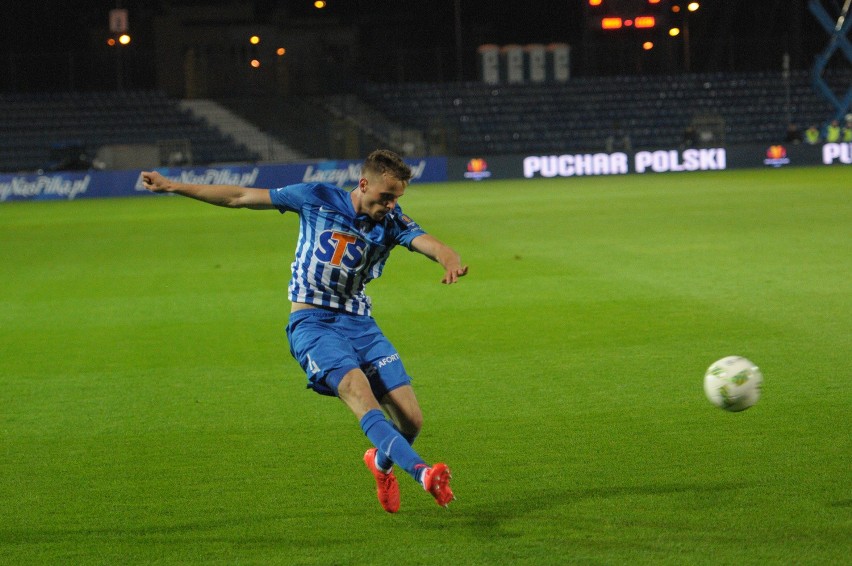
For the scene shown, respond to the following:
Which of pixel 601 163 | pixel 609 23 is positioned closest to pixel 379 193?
pixel 601 163

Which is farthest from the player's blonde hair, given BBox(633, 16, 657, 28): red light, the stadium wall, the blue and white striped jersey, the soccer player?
BBox(633, 16, 657, 28): red light

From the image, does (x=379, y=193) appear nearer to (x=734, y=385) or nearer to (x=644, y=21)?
(x=734, y=385)

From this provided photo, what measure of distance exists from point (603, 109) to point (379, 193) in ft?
136

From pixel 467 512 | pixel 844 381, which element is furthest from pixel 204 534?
pixel 844 381

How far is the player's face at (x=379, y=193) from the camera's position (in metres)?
5.38

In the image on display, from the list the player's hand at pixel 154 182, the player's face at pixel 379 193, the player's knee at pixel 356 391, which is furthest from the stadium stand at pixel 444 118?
the player's knee at pixel 356 391

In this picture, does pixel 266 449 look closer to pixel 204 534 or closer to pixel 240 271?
pixel 204 534

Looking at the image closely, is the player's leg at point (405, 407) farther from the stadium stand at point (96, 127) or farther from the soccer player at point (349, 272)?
the stadium stand at point (96, 127)

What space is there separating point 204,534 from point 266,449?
146cm

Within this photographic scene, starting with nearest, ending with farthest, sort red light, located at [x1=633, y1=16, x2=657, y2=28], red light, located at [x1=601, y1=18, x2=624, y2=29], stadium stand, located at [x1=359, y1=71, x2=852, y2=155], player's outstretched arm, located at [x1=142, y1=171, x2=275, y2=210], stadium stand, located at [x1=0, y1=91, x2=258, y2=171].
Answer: player's outstretched arm, located at [x1=142, y1=171, x2=275, y2=210], red light, located at [x1=601, y1=18, x2=624, y2=29], red light, located at [x1=633, y1=16, x2=657, y2=28], stadium stand, located at [x1=0, y1=91, x2=258, y2=171], stadium stand, located at [x1=359, y1=71, x2=852, y2=155]

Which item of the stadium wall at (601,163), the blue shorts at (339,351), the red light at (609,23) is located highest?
the red light at (609,23)

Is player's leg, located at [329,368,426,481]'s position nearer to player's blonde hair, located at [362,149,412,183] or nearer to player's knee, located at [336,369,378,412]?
player's knee, located at [336,369,378,412]

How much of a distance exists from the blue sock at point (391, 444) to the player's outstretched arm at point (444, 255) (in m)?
0.71

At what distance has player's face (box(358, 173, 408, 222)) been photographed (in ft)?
17.6
